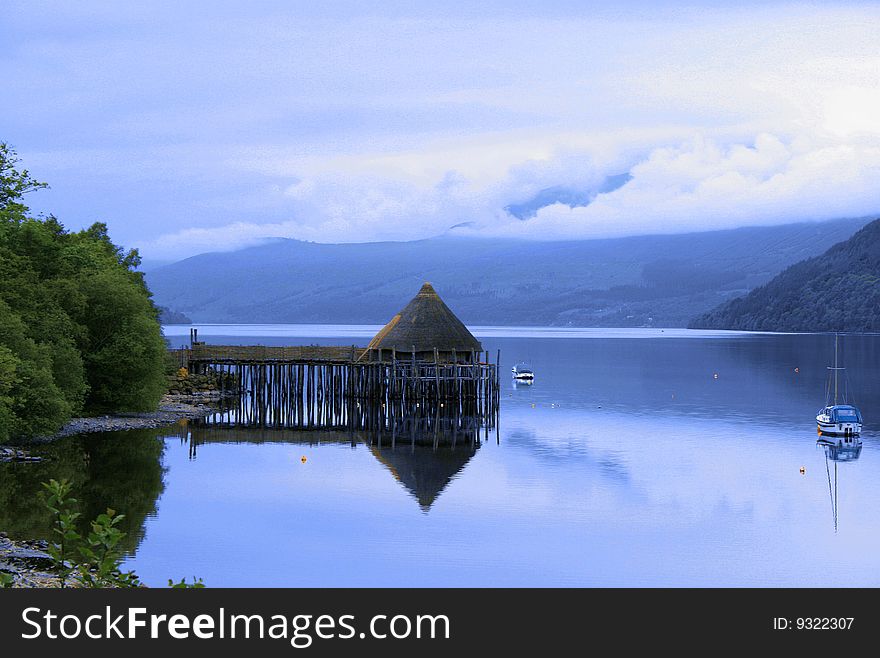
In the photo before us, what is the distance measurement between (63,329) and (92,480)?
13.7 m

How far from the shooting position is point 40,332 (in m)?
47.8

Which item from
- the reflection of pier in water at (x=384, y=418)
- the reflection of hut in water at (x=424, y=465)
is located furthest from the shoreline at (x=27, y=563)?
the reflection of pier in water at (x=384, y=418)

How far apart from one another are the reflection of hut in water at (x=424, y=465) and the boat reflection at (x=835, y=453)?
43.9 ft

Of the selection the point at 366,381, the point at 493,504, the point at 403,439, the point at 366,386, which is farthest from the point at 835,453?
the point at 366,386

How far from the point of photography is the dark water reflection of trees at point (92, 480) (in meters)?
30.5

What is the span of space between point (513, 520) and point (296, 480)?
10.7 metres

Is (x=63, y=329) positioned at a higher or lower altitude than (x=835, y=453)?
higher

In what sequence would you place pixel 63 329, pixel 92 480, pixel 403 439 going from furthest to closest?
pixel 403 439, pixel 63 329, pixel 92 480

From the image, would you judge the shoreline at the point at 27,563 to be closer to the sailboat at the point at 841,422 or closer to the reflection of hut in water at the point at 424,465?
the reflection of hut in water at the point at 424,465

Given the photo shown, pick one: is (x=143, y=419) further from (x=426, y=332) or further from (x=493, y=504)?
(x=493, y=504)

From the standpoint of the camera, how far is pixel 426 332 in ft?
216
